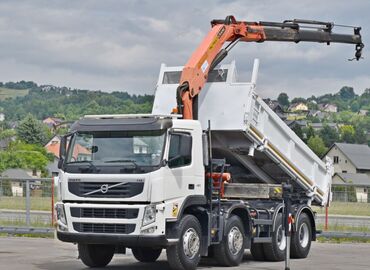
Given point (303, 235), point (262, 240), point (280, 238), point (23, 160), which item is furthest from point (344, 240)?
point (23, 160)

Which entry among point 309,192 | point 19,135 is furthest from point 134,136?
point 19,135

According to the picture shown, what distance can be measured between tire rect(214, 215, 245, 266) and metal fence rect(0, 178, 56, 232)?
10299mm

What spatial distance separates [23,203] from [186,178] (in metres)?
11.8

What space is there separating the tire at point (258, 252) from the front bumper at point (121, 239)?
13.6 feet

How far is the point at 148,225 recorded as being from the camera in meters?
15.4

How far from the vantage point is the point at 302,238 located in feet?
66.6

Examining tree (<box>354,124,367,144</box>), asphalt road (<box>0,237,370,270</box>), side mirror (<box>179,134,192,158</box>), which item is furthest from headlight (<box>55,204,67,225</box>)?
tree (<box>354,124,367,144</box>)

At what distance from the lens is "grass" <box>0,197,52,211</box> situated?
26.9 meters

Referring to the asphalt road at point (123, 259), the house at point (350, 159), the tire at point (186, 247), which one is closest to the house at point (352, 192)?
the asphalt road at point (123, 259)

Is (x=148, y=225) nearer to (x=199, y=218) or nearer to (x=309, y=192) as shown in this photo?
(x=199, y=218)

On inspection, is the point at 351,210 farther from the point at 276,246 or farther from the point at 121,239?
the point at 121,239

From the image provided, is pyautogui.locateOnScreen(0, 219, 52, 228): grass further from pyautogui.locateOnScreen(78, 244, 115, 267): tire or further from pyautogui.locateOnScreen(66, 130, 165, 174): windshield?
pyautogui.locateOnScreen(66, 130, 165, 174): windshield

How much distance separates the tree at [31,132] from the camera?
161 meters

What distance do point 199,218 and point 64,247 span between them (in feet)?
21.9
